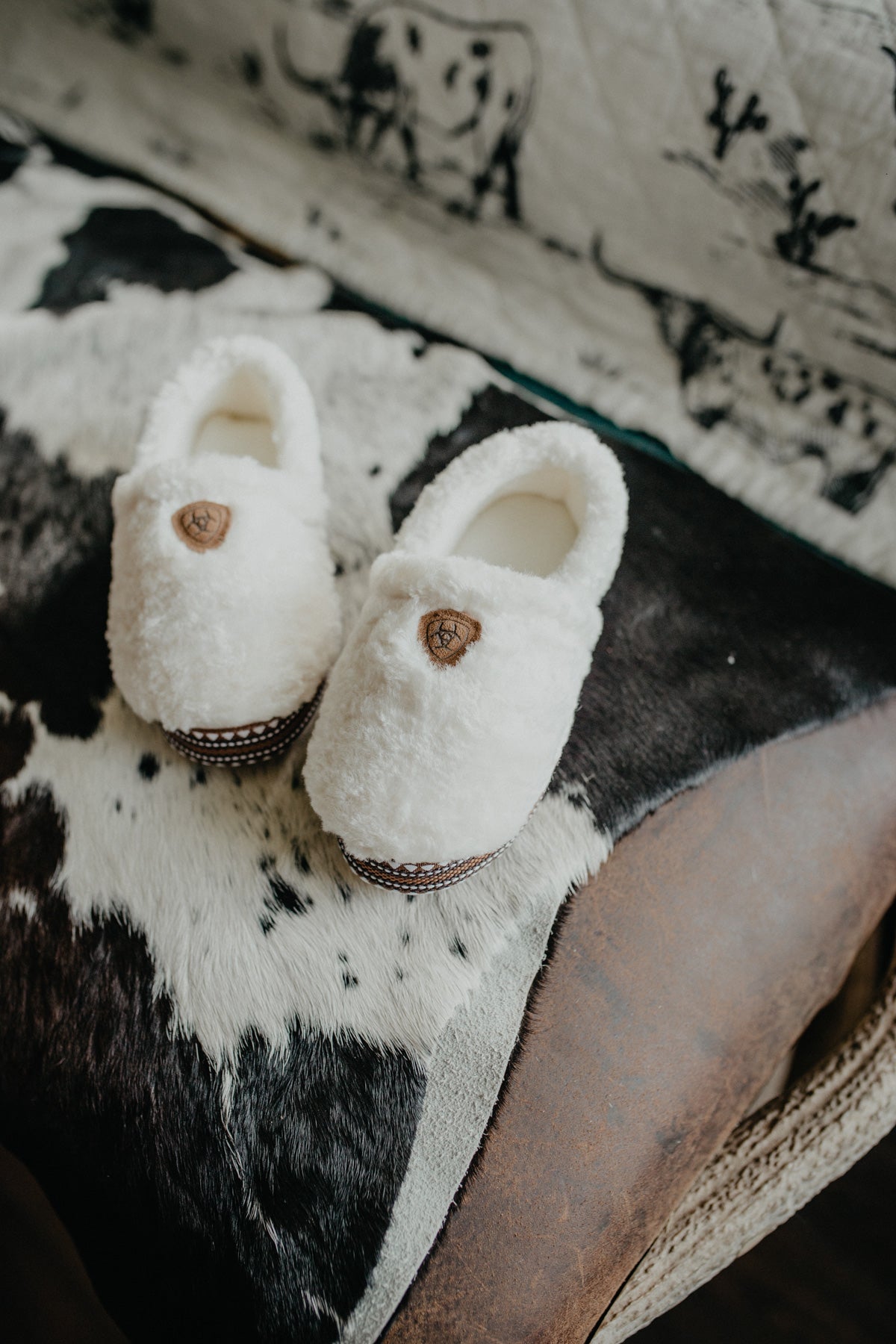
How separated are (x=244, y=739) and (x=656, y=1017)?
0.29 m

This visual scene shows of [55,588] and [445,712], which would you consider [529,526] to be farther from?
[55,588]

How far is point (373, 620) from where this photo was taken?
1.38 feet

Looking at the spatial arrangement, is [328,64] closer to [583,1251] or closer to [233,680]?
[233,680]

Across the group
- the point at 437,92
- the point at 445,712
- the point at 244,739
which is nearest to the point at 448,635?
the point at 445,712

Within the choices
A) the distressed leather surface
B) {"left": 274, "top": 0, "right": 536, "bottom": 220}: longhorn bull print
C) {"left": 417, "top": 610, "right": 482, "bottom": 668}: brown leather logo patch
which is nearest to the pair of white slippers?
{"left": 417, "top": 610, "right": 482, "bottom": 668}: brown leather logo patch

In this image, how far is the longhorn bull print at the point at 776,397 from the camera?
0.58 meters

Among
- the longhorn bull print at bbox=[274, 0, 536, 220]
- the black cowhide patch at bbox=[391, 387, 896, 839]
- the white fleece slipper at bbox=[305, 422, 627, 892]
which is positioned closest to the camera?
the white fleece slipper at bbox=[305, 422, 627, 892]

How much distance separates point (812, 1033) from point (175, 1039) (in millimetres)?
476

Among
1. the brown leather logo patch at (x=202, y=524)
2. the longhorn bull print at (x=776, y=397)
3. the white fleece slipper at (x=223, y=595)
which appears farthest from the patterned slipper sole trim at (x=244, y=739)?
the longhorn bull print at (x=776, y=397)

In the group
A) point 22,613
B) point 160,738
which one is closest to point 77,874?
point 160,738

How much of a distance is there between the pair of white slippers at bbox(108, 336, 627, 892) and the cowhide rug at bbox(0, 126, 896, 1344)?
0.04 metres

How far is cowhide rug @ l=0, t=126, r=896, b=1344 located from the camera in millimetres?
421

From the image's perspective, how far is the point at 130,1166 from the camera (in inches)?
17.1

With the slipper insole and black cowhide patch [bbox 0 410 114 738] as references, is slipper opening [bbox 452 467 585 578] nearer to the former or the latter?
the slipper insole
